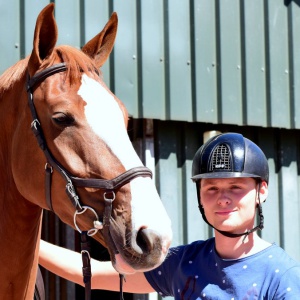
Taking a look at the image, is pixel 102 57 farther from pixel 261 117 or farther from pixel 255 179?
pixel 261 117

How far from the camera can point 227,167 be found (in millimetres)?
2902

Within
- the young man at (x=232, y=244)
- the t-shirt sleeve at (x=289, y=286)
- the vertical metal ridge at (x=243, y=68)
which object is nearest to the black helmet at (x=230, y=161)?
the young man at (x=232, y=244)

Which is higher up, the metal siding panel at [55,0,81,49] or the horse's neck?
the metal siding panel at [55,0,81,49]

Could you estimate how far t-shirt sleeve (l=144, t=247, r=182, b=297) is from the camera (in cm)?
315

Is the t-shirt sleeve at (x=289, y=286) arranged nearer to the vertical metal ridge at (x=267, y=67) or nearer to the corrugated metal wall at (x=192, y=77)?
the corrugated metal wall at (x=192, y=77)

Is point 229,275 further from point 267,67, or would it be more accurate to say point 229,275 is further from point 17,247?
point 267,67

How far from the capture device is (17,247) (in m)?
3.04

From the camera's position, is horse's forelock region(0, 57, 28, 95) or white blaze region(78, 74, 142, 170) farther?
horse's forelock region(0, 57, 28, 95)

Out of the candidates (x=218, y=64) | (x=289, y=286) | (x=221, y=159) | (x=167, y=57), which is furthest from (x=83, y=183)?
(x=218, y=64)

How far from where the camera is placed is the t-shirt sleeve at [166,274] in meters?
3.15

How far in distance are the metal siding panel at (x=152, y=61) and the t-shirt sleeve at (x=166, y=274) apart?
6.59 feet

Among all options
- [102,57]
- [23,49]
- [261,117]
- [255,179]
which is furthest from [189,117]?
[255,179]

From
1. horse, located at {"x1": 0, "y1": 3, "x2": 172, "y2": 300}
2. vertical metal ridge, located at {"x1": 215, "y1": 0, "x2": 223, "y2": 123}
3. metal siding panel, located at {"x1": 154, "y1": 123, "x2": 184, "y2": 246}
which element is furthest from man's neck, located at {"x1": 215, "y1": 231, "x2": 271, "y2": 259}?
vertical metal ridge, located at {"x1": 215, "y1": 0, "x2": 223, "y2": 123}

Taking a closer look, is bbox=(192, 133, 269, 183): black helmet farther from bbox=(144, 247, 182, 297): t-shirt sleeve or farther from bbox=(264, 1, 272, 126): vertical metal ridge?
bbox=(264, 1, 272, 126): vertical metal ridge
